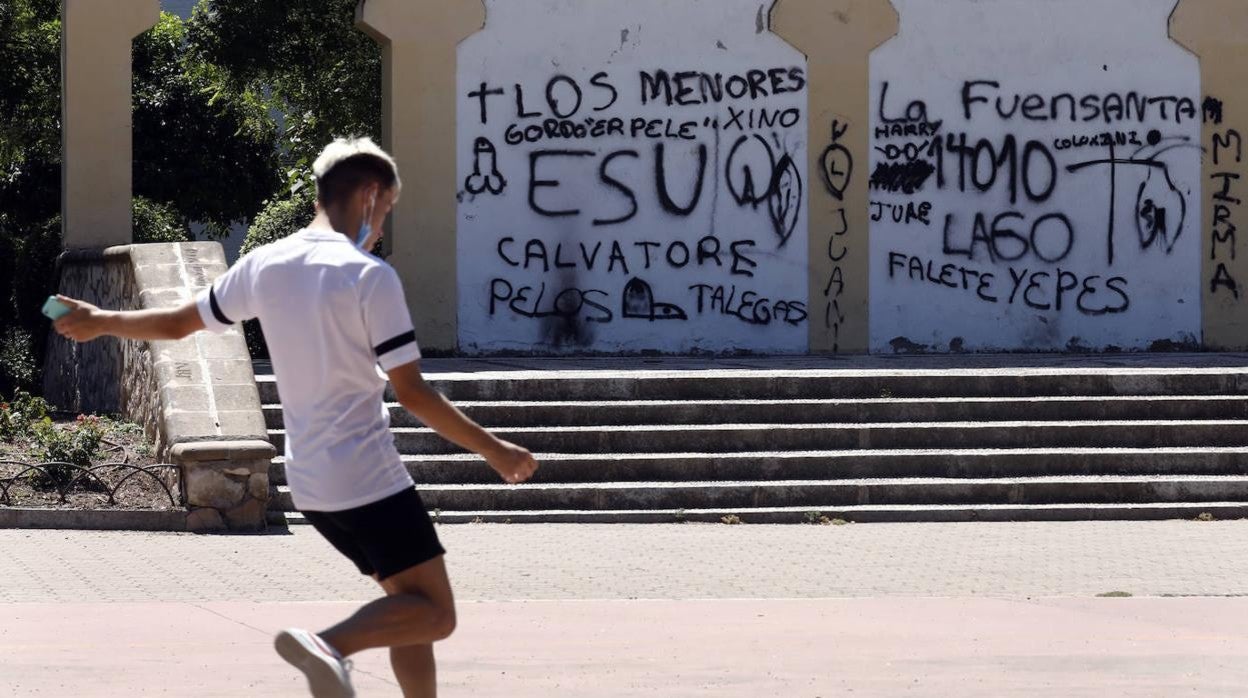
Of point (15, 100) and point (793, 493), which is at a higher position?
point (15, 100)

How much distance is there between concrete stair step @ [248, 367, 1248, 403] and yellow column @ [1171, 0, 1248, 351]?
13.4 feet

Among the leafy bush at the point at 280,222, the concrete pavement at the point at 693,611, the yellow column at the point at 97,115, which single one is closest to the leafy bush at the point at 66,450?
the concrete pavement at the point at 693,611

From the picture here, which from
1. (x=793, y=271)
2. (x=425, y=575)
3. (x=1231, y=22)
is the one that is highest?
(x=1231, y=22)

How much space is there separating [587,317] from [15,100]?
11.6 meters

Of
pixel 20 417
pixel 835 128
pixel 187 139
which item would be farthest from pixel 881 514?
pixel 187 139

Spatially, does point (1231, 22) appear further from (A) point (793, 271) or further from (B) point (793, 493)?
(B) point (793, 493)

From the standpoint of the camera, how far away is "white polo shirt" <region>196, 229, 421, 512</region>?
4.36m

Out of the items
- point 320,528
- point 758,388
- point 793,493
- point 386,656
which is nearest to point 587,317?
point 758,388

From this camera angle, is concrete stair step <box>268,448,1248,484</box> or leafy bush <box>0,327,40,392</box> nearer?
concrete stair step <box>268,448,1248,484</box>

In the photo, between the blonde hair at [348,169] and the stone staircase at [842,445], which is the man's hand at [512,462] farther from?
the stone staircase at [842,445]

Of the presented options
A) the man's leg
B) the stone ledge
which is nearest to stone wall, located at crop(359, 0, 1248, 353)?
the stone ledge

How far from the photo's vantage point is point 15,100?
2412 centimetres

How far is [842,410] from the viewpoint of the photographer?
11875 mm

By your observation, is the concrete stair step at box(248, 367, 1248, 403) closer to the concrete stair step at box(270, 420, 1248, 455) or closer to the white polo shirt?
the concrete stair step at box(270, 420, 1248, 455)
